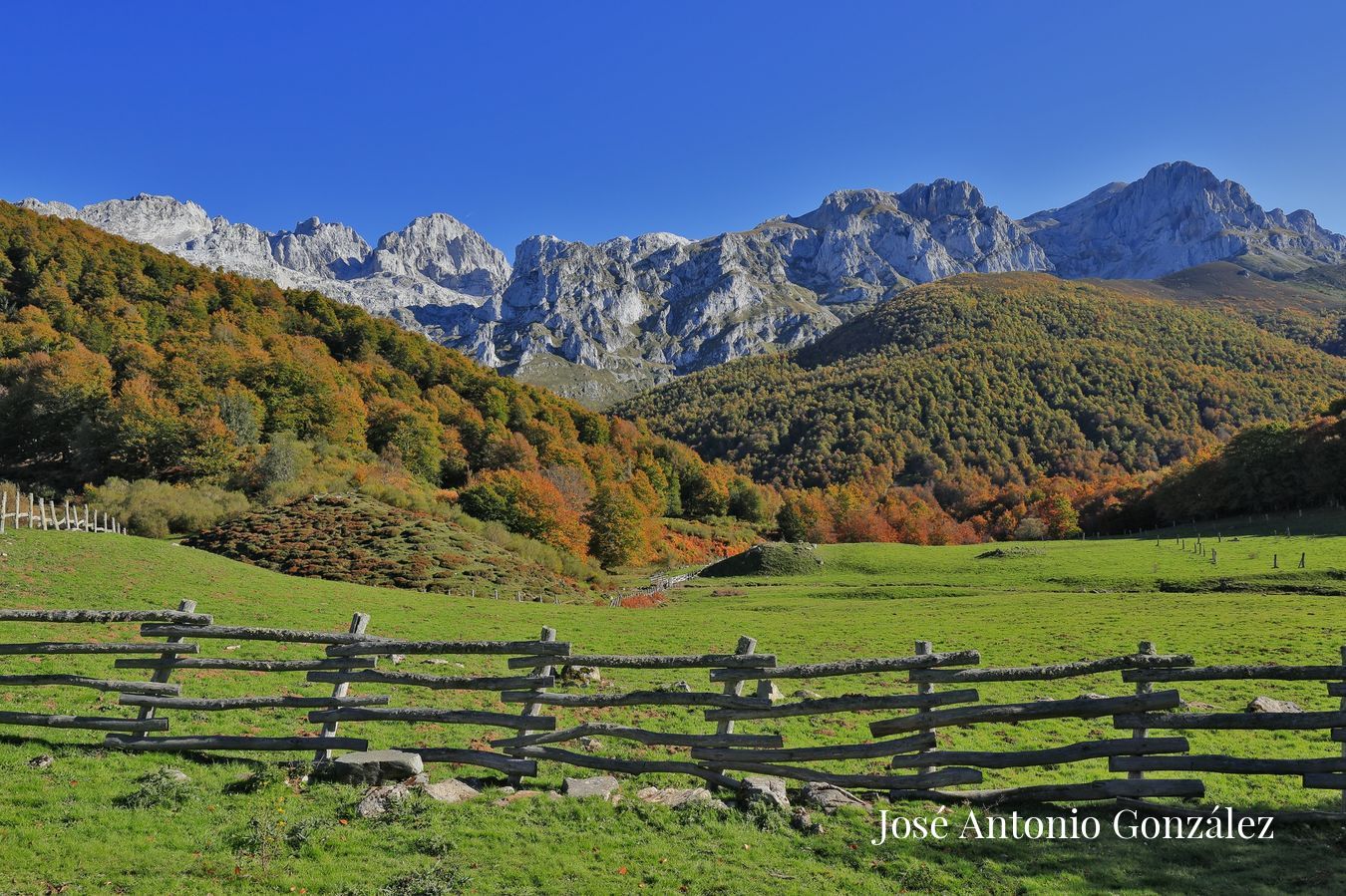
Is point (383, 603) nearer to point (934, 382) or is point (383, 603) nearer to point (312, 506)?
point (312, 506)

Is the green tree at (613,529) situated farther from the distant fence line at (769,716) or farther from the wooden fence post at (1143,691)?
the wooden fence post at (1143,691)

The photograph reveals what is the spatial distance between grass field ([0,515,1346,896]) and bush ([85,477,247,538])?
21395 mm

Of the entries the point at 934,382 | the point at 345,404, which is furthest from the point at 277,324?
the point at 934,382

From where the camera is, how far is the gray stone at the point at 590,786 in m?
10.2

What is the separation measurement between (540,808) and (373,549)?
4362 centimetres

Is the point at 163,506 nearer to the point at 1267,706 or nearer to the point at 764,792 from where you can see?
the point at 764,792

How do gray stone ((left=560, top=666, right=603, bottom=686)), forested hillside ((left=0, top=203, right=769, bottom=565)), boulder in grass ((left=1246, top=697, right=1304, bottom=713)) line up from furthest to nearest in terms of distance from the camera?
forested hillside ((left=0, top=203, right=769, bottom=565)) < gray stone ((left=560, top=666, right=603, bottom=686)) < boulder in grass ((left=1246, top=697, right=1304, bottom=713))

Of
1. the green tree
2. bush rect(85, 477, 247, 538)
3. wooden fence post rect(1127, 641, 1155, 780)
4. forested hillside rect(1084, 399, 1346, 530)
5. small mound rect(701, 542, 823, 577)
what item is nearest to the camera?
wooden fence post rect(1127, 641, 1155, 780)

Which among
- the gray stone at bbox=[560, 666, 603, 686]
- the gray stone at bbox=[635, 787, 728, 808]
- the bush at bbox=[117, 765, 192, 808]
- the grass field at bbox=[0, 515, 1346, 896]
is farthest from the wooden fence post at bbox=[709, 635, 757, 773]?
the bush at bbox=[117, 765, 192, 808]

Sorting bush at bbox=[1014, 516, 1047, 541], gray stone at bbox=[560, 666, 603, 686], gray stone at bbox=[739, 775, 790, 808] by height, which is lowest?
bush at bbox=[1014, 516, 1047, 541]

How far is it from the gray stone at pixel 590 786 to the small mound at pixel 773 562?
186 ft

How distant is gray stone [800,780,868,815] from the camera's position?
32.6 ft

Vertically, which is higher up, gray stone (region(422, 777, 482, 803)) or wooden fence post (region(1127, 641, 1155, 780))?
wooden fence post (region(1127, 641, 1155, 780))

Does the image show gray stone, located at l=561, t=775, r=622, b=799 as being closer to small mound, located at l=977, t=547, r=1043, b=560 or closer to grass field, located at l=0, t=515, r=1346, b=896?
grass field, located at l=0, t=515, r=1346, b=896
